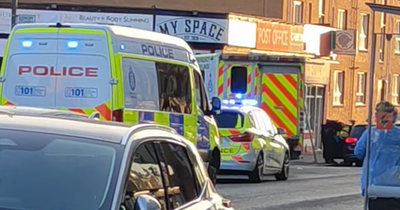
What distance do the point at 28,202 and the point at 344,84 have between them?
42.3m

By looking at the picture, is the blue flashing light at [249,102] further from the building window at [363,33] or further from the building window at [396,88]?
the building window at [396,88]

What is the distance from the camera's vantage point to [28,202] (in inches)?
217

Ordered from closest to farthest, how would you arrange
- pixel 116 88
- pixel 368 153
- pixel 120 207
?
pixel 120 207 < pixel 368 153 < pixel 116 88

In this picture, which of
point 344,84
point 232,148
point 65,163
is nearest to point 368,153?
point 65,163

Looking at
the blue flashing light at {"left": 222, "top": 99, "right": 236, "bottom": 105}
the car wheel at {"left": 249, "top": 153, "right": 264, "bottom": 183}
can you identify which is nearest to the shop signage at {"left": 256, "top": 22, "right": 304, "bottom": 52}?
the blue flashing light at {"left": 222, "top": 99, "right": 236, "bottom": 105}

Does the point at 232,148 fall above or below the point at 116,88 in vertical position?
below

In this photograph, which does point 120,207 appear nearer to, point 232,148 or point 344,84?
point 232,148

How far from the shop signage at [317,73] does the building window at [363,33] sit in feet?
19.9

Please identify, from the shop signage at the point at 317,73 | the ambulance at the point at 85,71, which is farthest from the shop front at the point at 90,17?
the ambulance at the point at 85,71

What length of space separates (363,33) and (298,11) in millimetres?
6764

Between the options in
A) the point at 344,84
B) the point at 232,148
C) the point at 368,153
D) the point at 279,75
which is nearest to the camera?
the point at 368,153

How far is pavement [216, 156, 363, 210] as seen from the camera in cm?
1599

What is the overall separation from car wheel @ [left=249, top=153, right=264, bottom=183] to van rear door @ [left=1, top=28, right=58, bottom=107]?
24.5ft

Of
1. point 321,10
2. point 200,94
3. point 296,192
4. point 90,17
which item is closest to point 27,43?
point 200,94
